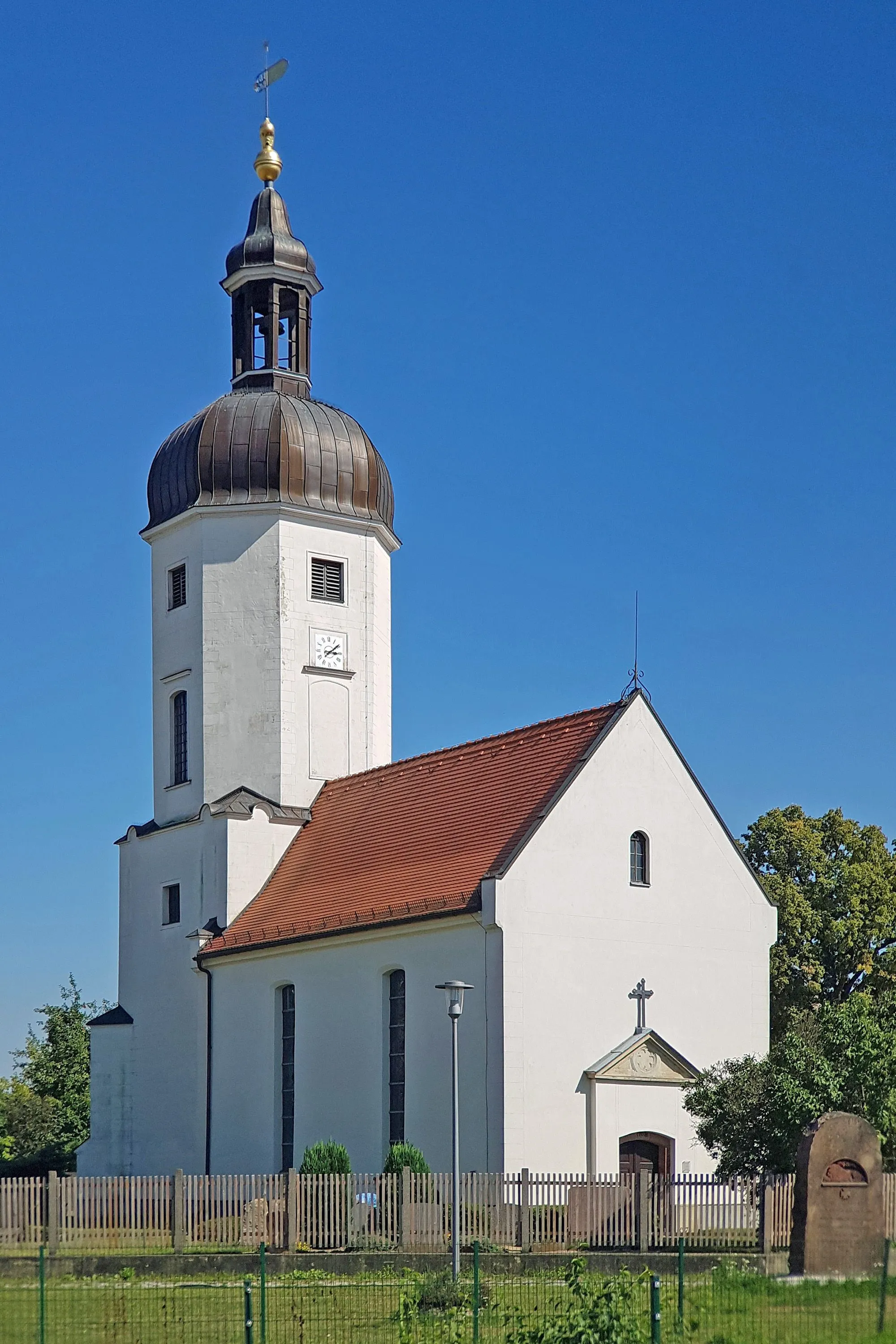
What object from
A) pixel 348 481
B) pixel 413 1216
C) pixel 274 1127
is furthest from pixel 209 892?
pixel 413 1216

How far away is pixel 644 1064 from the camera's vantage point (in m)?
31.9

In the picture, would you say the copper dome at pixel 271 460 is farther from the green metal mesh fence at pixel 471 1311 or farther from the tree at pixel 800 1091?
the green metal mesh fence at pixel 471 1311

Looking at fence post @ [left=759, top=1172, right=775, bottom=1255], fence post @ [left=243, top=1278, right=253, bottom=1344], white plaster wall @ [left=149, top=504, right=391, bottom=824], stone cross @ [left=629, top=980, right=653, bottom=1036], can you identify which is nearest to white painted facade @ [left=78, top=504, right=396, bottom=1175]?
white plaster wall @ [left=149, top=504, right=391, bottom=824]

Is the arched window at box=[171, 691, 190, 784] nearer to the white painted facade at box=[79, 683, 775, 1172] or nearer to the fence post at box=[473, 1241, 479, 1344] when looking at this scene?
the white painted facade at box=[79, 683, 775, 1172]

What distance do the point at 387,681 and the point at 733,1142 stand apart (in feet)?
55.9

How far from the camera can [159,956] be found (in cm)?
4134

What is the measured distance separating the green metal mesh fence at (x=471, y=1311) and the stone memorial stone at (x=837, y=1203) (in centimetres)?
97

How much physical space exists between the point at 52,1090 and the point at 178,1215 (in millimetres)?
32651

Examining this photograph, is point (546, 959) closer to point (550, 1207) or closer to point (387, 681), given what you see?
point (550, 1207)

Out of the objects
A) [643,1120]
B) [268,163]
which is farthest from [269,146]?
[643,1120]

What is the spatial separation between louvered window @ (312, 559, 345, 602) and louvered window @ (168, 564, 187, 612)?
309 centimetres

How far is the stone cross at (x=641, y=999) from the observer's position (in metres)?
32.2

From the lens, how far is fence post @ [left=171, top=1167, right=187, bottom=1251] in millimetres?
27969

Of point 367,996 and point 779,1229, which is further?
point 367,996
